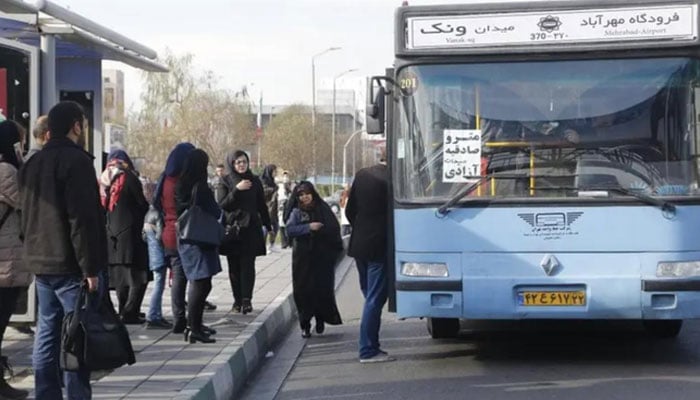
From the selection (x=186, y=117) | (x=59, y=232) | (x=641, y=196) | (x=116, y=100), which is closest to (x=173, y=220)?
(x=641, y=196)

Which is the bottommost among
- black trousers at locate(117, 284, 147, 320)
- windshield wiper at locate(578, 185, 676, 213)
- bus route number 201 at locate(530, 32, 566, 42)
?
black trousers at locate(117, 284, 147, 320)

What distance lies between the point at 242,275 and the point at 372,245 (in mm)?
2908

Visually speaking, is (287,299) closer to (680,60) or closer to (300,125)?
(680,60)

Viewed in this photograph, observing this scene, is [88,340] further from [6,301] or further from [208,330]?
[208,330]

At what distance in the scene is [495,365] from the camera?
1095 centimetres

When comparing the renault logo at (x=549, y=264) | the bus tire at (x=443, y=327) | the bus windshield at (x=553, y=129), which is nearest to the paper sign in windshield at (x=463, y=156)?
the bus windshield at (x=553, y=129)

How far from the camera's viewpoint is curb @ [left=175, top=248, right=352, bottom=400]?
8742 millimetres

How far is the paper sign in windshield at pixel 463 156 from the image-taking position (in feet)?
34.5

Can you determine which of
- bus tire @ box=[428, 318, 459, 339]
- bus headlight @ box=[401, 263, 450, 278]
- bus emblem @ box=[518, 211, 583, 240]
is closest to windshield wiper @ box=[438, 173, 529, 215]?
bus emblem @ box=[518, 211, 583, 240]

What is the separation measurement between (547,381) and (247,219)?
15.1ft

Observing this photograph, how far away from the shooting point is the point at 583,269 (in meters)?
10.4

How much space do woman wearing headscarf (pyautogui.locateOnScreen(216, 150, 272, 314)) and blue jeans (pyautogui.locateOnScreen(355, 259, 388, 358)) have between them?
2602mm

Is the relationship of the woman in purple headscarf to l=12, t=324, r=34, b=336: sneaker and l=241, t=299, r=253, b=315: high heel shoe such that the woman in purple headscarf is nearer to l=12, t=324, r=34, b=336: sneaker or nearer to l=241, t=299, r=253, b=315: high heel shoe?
l=12, t=324, r=34, b=336: sneaker

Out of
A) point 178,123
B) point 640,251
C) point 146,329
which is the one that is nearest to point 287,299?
point 146,329
